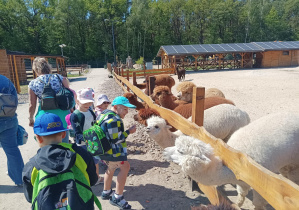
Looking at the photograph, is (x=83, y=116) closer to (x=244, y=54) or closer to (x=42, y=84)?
(x=42, y=84)

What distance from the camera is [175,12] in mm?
64438

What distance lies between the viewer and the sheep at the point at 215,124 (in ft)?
11.5

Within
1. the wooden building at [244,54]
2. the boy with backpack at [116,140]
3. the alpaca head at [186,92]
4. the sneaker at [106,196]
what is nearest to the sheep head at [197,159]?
the boy with backpack at [116,140]

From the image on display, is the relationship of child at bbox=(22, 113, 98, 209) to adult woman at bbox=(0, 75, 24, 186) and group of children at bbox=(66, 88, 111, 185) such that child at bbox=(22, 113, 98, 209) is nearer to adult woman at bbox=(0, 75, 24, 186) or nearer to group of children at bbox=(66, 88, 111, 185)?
group of children at bbox=(66, 88, 111, 185)

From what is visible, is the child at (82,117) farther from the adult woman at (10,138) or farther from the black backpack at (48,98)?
the adult woman at (10,138)

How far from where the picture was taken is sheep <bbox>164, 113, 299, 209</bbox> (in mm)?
2162

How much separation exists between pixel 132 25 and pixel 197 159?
63.7 metres

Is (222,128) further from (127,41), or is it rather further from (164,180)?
(127,41)

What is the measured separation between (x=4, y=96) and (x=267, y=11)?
7363cm

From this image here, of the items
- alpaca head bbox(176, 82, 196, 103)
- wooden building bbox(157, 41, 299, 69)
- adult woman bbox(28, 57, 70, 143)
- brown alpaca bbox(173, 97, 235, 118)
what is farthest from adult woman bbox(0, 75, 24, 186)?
wooden building bbox(157, 41, 299, 69)

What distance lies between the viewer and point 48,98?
2.93 m

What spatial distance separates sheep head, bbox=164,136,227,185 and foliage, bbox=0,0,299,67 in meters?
56.5

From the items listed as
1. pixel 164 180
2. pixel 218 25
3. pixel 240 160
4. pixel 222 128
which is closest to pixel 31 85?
pixel 164 180

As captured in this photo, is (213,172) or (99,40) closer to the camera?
(213,172)
